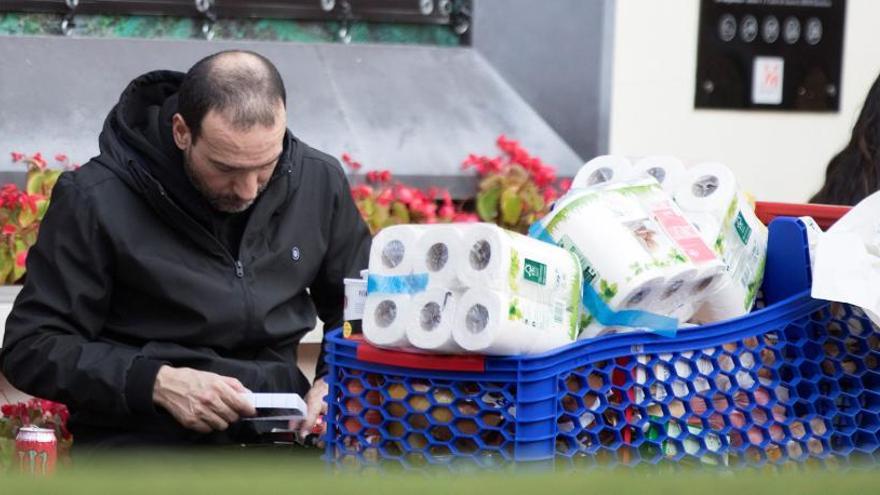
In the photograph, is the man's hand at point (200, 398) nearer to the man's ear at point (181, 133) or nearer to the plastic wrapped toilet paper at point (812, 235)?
the man's ear at point (181, 133)

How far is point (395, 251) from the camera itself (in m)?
2.63

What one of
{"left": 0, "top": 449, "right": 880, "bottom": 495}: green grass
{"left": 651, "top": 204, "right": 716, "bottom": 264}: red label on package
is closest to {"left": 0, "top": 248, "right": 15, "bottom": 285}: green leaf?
{"left": 651, "top": 204, "right": 716, "bottom": 264}: red label on package

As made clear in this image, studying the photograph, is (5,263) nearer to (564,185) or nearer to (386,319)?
(564,185)

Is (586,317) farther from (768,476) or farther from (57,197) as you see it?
(57,197)

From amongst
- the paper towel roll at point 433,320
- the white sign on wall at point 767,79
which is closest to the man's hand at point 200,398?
the paper towel roll at point 433,320

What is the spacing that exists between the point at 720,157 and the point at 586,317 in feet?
13.2

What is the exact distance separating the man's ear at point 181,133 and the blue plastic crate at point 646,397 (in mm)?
733

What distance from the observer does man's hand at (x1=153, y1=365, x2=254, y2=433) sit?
325cm

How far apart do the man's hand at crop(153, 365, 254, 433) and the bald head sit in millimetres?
481

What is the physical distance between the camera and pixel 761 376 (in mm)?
2834

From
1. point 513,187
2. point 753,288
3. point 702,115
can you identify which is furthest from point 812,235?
point 702,115

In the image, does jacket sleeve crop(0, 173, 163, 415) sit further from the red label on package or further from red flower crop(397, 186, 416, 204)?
red flower crop(397, 186, 416, 204)

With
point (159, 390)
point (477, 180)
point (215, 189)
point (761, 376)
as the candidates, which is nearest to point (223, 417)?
point (159, 390)

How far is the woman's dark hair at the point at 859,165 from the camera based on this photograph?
157 inches
